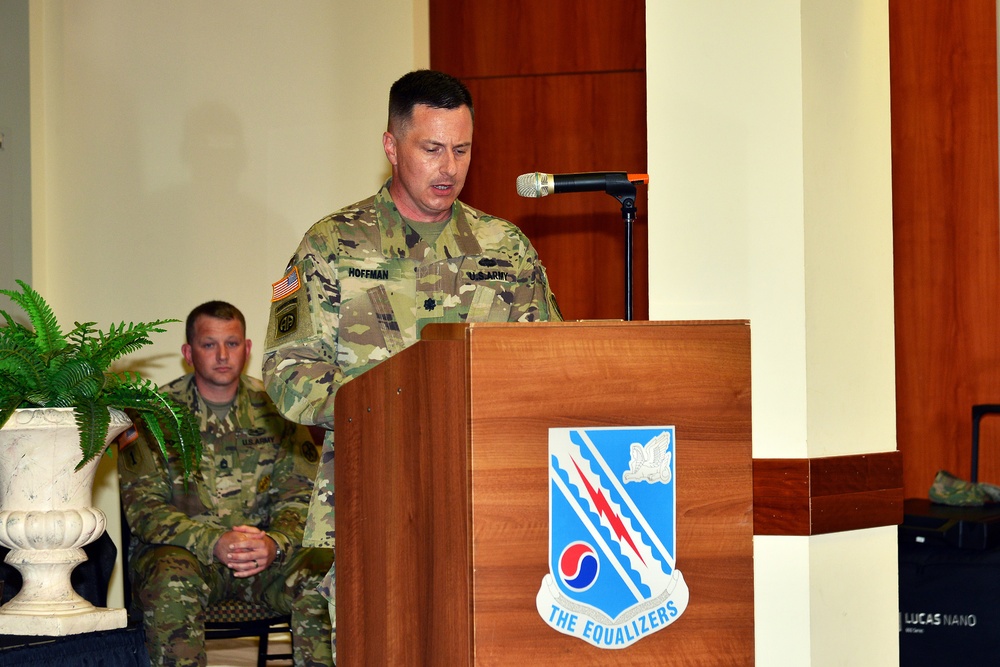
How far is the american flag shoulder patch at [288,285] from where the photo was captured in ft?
7.45

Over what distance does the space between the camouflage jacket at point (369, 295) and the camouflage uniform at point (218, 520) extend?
1549 mm

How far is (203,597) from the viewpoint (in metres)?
3.73

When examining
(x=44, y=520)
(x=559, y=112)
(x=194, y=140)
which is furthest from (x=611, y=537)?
(x=194, y=140)

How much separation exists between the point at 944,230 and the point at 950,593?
1946 mm

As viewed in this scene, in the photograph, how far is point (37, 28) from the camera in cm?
491

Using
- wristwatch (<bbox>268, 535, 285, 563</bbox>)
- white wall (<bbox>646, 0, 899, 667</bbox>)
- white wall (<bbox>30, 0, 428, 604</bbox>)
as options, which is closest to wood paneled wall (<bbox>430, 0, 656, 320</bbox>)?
white wall (<bbox>30, 0, 428, 604</bbox>)

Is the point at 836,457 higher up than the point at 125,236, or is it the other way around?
the point at 125,236

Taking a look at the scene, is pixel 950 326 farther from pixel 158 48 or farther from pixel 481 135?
pixel 158 48

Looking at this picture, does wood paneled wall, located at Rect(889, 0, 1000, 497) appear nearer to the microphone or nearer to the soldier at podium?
the soldier at podium

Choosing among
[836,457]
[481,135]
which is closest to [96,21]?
[481,135]

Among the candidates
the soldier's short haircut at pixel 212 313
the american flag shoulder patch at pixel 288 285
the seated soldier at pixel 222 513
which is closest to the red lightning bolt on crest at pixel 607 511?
the american flag shoulder patch at pixel 288 285

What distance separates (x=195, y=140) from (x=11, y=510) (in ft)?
8.81

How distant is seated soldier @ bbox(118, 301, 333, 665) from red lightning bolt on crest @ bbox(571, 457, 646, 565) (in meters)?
2.46

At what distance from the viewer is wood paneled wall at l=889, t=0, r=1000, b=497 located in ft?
15.9
